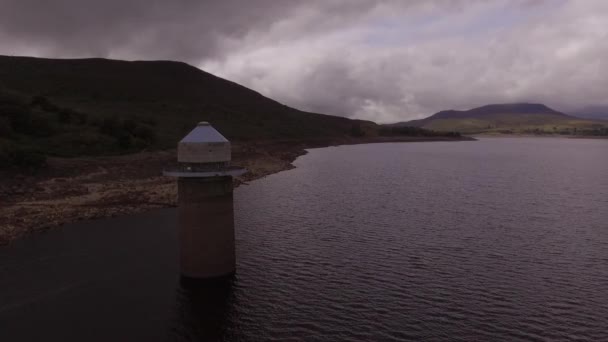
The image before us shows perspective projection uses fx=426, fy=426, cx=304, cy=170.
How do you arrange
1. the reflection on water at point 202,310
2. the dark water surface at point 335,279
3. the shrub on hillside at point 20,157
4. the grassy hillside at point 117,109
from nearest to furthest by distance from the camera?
the reflection on water at point 202,310
the dark water surface at point 335,279
the shrub on hillside at point 20,157
the grassy hillside at point 117,109

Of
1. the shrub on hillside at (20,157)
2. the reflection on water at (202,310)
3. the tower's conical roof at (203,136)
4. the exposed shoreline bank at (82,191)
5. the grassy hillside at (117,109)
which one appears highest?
the grassy hillside at (117,109)

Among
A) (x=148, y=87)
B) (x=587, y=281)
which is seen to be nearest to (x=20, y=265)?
(x=587, y=281)

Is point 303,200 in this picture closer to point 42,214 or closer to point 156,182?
point 156,182

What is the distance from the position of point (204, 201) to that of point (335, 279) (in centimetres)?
826

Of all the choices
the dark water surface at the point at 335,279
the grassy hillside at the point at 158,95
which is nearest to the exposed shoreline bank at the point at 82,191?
the dark water surface at the point at 335,279

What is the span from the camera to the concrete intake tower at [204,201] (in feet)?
69.0

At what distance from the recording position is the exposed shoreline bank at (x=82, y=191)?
3438 cm

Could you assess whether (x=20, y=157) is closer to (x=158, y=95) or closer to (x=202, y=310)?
(x=202, y=310)

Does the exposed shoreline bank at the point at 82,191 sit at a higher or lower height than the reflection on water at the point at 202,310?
higher

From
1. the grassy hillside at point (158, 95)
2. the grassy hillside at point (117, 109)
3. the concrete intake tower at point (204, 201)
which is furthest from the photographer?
the grassy hillside at point (158, 95)

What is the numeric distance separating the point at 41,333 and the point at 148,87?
493ft

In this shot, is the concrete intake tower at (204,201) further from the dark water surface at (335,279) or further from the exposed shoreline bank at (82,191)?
the exposed shoreline bank at (82,191)

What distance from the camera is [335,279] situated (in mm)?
23297

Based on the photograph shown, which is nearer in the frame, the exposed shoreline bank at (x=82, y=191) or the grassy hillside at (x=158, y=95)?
the exposed shoreline bank at (x=82, y=191)
